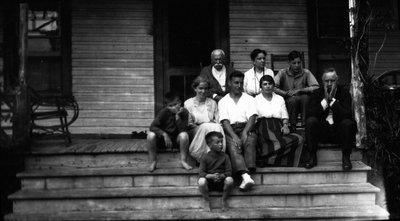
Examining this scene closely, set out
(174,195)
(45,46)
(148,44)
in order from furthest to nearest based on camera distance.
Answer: (148,44)
(45,46)
(174,195)

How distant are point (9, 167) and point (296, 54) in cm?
395

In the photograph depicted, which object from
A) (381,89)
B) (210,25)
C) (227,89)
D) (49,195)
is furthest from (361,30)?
(49,195)

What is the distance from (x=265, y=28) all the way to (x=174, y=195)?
3773mm

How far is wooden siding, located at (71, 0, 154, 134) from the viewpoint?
25.5 feet

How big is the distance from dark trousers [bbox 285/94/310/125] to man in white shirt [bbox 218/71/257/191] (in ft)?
1.82

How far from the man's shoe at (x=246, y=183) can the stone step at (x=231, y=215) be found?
0.81 feet

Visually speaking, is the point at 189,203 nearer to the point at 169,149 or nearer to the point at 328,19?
the point at 169,149

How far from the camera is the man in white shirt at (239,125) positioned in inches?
216

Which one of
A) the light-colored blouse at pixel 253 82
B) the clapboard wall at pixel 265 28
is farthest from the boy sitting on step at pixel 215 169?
the clapboard wall at pixel 265 28

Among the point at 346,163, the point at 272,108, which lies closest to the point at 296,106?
the point at 272,108

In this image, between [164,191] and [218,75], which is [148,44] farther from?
[164,191]

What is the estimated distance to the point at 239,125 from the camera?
5.84 m

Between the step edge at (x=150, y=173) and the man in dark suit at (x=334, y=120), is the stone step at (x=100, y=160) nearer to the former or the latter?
the step edge at (x=150, y=173)

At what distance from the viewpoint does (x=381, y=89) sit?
6.04 metres
